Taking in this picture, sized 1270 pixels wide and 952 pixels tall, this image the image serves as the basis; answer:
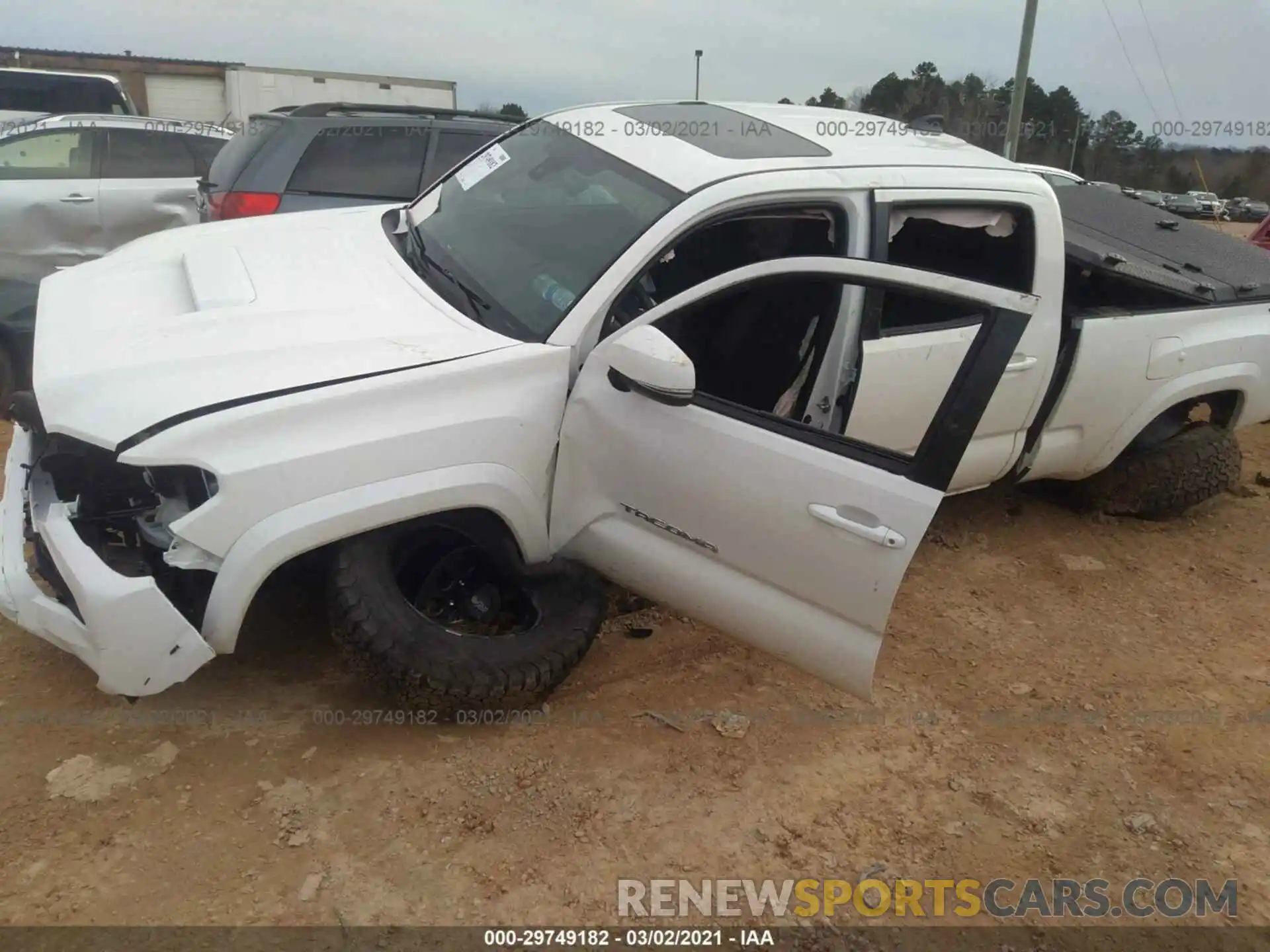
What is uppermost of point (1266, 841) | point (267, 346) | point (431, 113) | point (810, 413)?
point (431, 113)

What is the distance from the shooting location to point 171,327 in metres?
2.69

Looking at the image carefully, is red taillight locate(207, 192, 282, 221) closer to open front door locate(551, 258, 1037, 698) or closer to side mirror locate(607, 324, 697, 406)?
open front door locate(551, 258, 1037, 698)

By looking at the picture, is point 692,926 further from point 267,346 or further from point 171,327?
point 171,327

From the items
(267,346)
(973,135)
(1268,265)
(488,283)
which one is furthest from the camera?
(973,135)

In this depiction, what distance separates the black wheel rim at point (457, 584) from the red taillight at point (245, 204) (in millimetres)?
3792

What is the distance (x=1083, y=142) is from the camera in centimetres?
2748

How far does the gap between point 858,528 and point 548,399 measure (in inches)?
39.9

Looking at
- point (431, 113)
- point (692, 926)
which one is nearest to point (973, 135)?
point (431, 113)

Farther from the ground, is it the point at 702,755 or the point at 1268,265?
the point at 1268,265

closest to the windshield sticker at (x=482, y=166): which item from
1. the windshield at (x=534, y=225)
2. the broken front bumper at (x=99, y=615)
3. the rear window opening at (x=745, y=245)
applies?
the windshield at (x=534, y=225)

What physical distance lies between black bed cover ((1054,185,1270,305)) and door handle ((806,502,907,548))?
250cm

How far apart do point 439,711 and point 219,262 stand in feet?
5.72

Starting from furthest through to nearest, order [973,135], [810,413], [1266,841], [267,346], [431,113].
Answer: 1. [973,135]
2. [431,113]
3. [810,413]
4. [1266,841]
5. [267,346]

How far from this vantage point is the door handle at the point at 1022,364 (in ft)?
12.7
